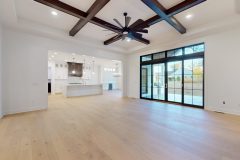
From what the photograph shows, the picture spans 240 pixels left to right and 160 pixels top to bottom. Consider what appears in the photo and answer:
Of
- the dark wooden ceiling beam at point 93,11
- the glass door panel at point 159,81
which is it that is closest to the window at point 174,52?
the glass door panel at point 159,81

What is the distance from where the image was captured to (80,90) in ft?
29.5

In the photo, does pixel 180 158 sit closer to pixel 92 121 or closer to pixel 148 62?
pixel 92 121

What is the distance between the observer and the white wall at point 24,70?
13.7ft

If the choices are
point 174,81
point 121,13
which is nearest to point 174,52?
point 174,81

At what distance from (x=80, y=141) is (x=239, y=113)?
515cm

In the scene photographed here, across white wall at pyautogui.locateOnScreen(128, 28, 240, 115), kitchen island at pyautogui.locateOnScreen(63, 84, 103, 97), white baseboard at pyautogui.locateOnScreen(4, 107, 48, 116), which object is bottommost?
white baseboard at pyautogui.locateOnScreen(4, 107, 48, 116)

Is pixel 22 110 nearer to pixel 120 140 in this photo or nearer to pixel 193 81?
pixel 120 140

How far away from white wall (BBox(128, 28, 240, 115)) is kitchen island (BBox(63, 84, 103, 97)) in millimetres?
7508

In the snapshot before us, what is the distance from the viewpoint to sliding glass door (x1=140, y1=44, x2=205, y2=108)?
516 cm

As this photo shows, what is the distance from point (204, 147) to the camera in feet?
6.75

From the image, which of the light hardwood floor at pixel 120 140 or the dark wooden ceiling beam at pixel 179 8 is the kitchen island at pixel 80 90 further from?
the dark wooden ceiling beam at pixel 179 8

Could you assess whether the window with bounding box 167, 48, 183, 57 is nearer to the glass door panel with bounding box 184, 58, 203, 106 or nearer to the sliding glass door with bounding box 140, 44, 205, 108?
the sliding glass door with bounding box 140, 44, 205, 108

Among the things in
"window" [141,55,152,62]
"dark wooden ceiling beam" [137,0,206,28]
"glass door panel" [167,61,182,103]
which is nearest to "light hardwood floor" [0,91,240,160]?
"glass door panel" [167,61,182,103]

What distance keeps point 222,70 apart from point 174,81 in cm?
203
